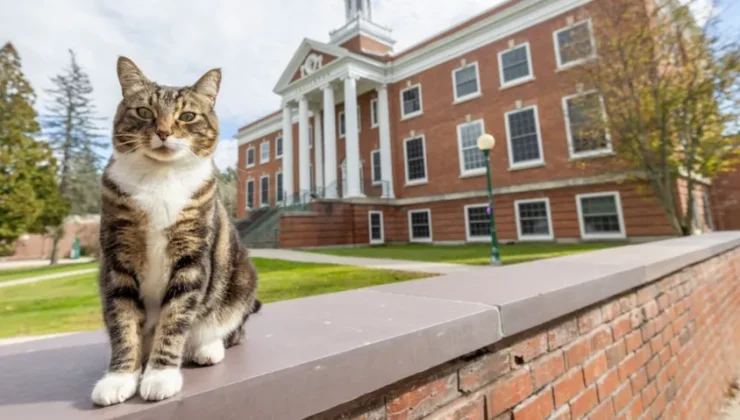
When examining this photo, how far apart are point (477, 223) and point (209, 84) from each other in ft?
59.9

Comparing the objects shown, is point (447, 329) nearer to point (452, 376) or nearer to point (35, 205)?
point (452, 376)

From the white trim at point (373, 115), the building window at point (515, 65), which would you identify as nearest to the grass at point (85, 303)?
the building window at point (515, 65)

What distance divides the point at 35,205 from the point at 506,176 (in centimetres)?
2324

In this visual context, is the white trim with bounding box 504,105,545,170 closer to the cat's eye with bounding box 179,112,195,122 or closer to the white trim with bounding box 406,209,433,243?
the white trim with bounding box 406,209,433,243

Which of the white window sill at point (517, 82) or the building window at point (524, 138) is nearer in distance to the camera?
the building window at point (524, 138)

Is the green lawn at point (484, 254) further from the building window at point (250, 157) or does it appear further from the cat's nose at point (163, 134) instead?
the building window at point (250, 157)

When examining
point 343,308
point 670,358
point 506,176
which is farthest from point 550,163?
point 343,308

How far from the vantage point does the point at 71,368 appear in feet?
3.46

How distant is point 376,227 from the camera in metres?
20.7

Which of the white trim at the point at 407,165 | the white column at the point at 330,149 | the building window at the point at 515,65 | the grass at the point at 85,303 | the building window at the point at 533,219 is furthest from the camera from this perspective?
the white column at the point at 330,149

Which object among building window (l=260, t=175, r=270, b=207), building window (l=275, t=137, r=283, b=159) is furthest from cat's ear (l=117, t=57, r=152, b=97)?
building window (l=260, t=175, r=270, b=207)

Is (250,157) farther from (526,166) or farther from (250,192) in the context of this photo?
(526,166)

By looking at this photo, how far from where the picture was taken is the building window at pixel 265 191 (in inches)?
1259

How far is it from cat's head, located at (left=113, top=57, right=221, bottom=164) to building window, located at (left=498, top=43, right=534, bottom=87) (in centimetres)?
1914
